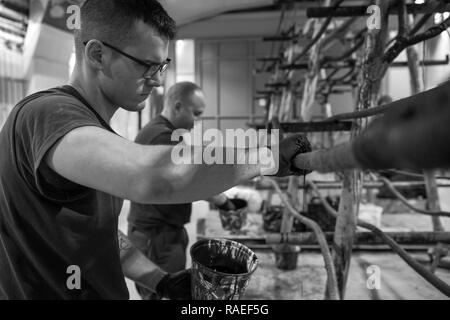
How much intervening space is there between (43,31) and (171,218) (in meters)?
2.76

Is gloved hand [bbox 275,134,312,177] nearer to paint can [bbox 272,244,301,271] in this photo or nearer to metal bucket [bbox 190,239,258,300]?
metal bucket [bbox 190,239,258,300]

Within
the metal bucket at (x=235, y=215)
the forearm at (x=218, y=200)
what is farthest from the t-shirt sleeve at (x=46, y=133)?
the metal bucket at (x=235, y=215)

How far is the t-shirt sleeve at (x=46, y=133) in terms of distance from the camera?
2.36ft

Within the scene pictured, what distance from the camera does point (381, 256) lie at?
3.17 meters

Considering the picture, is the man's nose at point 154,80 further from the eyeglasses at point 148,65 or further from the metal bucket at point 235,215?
the metal bucket at point 235,215

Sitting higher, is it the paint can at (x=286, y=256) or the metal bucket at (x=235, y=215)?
the metal bucket at (x=235, y=215)

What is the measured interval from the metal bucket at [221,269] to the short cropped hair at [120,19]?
71 cm

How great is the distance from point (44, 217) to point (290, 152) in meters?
0.64

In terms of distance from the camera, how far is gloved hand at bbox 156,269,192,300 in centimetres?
135

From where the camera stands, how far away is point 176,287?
4.43ft

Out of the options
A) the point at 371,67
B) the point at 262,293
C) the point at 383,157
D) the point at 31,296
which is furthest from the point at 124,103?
the point at 262,293

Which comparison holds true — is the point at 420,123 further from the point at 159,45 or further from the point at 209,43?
the point at 209,43

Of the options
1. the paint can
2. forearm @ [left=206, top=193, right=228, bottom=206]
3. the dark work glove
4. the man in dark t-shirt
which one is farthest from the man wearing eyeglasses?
the paint can

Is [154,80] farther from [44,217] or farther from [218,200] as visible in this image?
[218,200]
